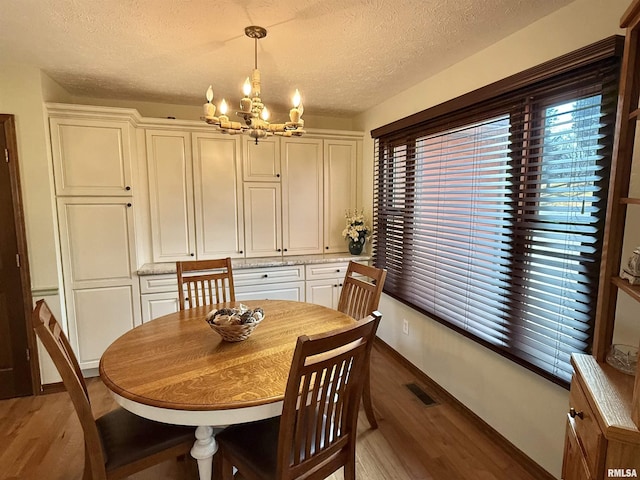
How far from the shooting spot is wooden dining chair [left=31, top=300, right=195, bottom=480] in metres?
1.25

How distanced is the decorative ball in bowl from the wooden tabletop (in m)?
0.05

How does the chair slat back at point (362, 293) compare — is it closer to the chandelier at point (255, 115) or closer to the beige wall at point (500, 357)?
the beige wall at point (500, 357)

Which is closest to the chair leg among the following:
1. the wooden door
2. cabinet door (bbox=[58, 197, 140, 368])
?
cabinet door (bbox=[58, 197, 140, 368])

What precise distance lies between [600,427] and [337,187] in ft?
9.74

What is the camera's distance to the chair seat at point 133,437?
135cm

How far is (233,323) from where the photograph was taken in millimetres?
1653

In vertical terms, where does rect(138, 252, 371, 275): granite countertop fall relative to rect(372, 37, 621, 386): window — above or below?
below

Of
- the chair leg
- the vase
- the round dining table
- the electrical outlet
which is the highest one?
the vase

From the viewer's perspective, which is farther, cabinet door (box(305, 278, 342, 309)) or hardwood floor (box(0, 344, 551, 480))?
cabinet door (box(305, 278, 342, 309))

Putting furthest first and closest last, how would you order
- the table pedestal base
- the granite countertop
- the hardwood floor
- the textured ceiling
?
the granite countertop < the hardwood floor < the textured ceiling < the table pedestal base

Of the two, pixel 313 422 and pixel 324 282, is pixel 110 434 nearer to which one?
pixel 313 422

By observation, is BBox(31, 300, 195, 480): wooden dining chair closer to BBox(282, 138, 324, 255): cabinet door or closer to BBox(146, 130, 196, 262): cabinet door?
BBox(146, 130, 196, 262): cabinet door

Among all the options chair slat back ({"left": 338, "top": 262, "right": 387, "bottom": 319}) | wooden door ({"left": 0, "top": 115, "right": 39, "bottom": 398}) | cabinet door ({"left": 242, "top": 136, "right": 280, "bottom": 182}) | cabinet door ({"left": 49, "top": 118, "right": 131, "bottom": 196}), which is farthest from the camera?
cabinet door ({"left": 242, "top": 136, "right": 280, "bottom": 182})

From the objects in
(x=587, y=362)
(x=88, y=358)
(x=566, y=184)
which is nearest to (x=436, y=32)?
(x=566, y=184)
